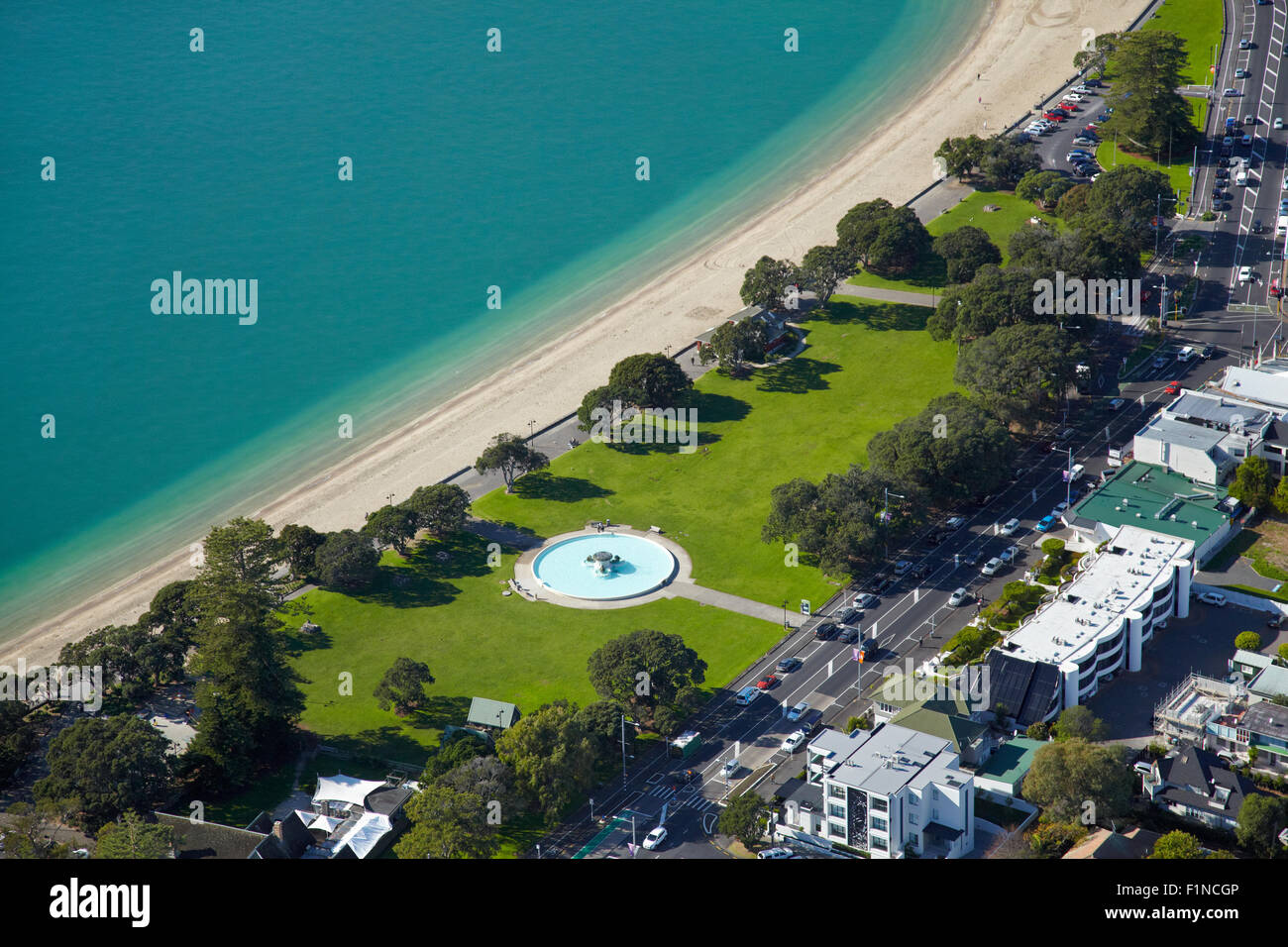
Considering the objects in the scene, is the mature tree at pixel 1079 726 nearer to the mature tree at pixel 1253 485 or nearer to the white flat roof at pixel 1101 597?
the white flat roof at pixel 1101 597

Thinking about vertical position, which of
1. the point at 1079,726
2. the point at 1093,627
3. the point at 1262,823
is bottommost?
the point at 1262,823

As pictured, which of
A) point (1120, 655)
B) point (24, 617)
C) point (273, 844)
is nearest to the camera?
point (273, 844)

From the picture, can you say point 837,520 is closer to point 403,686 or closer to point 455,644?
point 455,644

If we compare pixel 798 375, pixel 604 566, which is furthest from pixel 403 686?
pixel 798 375

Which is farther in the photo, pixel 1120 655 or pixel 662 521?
pixel 662 521
